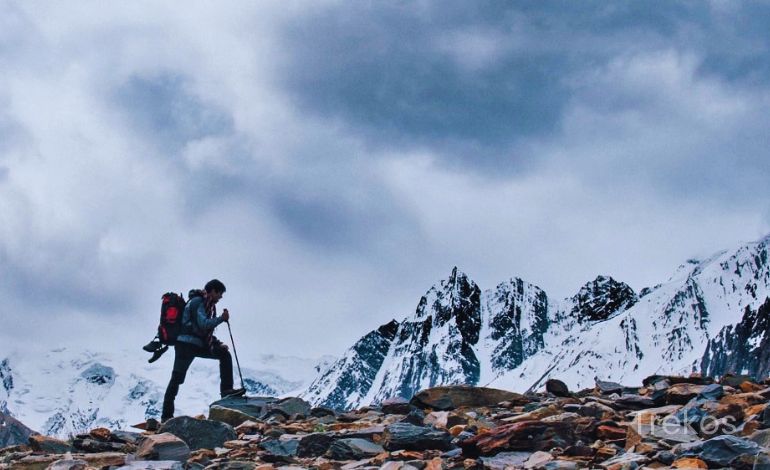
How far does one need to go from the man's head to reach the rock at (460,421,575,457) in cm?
818

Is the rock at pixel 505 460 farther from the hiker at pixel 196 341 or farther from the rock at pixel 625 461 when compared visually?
the hiker at pixel 196 341

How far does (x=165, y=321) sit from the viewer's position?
655 inches

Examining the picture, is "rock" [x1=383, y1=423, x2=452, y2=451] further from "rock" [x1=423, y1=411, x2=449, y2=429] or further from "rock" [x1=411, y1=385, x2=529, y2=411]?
"rock" [x1=411, y1=385, x2=529, y2=411]

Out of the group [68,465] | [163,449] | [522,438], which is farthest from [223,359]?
[522,438]

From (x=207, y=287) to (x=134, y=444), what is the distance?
182 inches

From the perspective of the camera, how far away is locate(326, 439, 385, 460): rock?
1102 centimetres

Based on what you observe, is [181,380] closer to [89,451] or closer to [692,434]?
[89,451]

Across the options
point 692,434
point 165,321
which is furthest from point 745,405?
point 165,321

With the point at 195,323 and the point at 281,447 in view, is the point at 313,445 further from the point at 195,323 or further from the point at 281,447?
the point at 195,323

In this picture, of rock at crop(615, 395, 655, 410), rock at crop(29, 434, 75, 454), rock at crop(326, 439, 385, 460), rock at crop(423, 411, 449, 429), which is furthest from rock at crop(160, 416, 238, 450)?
A: rock at crop(615, 395, 655, 410)

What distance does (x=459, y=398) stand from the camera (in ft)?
50.5

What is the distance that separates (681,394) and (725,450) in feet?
15.9

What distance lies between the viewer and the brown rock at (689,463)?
8.27m

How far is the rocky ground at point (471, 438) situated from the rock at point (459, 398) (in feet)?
0.08
